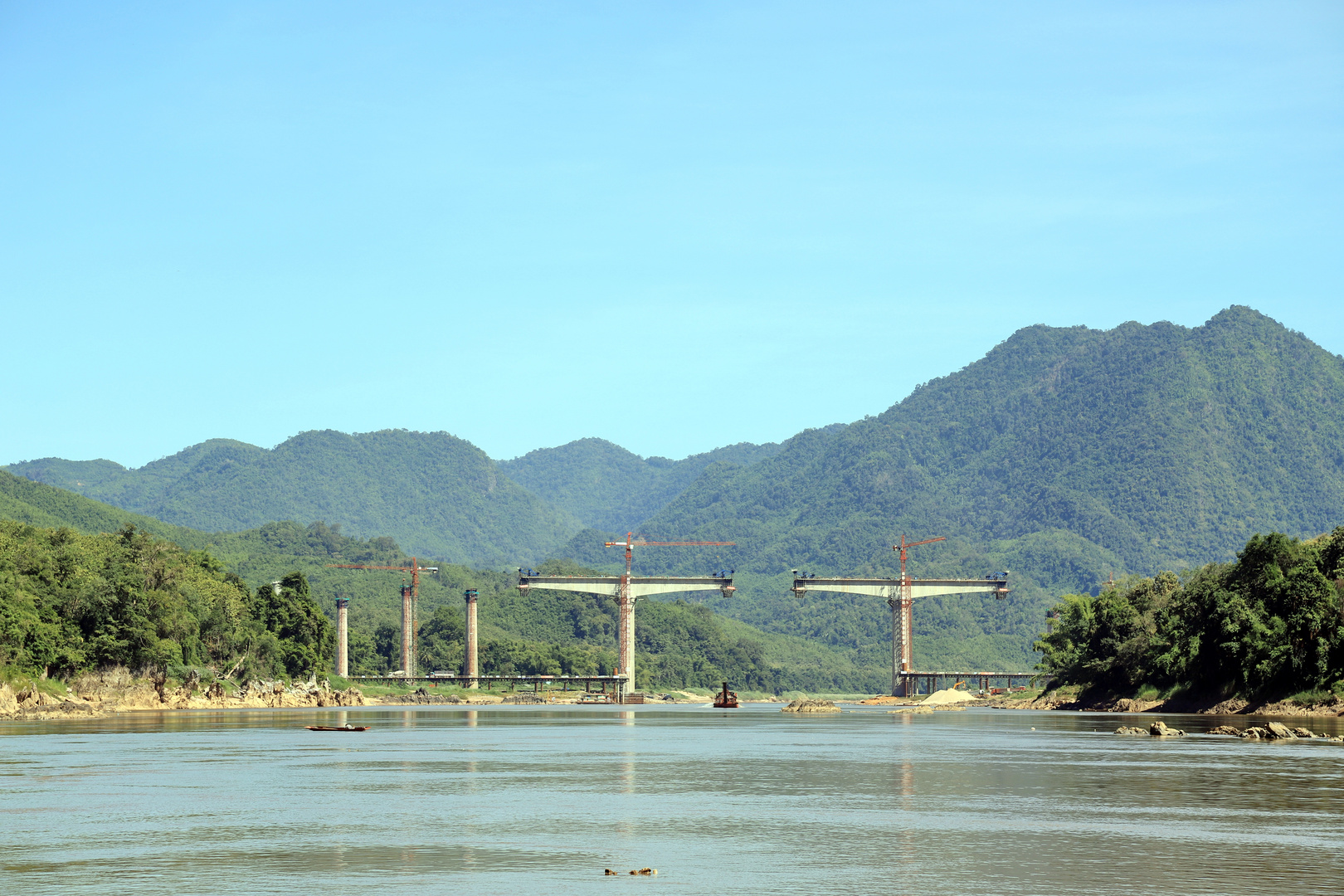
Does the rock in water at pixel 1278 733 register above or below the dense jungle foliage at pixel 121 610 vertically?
below

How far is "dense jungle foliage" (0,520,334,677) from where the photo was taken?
4417 inches

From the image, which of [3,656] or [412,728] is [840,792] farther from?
[3,656]

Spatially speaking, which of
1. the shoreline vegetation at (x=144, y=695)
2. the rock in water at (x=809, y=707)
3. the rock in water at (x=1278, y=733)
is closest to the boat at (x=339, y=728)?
the shoreline vegetation at (x=144, y=695)

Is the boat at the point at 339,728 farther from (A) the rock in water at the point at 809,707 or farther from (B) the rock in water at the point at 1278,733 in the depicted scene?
(A) the rock in water at the point at 809,707

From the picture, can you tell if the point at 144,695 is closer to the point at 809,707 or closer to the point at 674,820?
the point at 809,707

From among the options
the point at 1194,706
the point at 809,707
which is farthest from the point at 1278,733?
the point at 809,707

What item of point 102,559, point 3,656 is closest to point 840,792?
point 3,656

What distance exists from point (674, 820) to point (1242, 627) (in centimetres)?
7354

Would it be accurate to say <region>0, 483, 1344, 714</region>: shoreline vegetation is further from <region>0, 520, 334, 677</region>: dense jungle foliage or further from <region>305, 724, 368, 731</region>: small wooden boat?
<region>305, 724, 368, 731</region>: small wooden boat

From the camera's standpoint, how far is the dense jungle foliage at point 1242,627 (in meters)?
91.4

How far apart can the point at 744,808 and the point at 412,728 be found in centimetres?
6542

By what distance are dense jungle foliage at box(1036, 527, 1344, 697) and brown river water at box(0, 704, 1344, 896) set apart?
27662 mm

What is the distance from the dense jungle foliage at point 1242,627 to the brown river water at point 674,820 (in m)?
27.7

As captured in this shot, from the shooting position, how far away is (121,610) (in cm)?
12569
